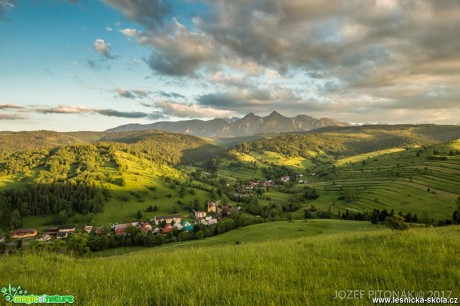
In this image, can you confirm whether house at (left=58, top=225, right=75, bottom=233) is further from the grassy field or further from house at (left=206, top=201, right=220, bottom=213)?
the grassy field

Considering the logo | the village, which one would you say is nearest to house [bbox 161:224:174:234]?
the village

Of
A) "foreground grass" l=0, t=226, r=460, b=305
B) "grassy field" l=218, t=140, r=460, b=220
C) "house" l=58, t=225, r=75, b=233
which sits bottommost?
"house" l=58, t=225, r=75, b=233

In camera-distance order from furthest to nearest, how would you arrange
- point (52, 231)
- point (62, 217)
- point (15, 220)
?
point (62, 217)
point (15, 220)
point (52, 231)

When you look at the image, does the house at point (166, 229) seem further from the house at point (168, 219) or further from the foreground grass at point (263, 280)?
the foreground grass at point (263, 280)

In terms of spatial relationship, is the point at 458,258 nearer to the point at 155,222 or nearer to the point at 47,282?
the point at 47,282

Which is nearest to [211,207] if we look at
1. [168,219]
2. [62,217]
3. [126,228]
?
[168,219]

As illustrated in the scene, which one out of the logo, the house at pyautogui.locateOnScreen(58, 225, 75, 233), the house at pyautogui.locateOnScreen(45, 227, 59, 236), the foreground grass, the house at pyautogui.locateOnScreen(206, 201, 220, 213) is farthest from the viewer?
the house at pyautogui.locateOnScreen(206, 201, 220, 213)

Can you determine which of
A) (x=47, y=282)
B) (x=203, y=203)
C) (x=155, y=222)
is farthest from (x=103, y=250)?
(x=47, y=282)

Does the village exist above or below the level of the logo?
below

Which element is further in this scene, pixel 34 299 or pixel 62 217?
pixel 62 217

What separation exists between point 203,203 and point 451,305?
173797 millimetres

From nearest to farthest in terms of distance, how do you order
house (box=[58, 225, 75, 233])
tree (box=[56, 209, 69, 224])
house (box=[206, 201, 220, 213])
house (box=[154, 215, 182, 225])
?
house (box=[58, 225, 75, 233]), house (box=[154, 215, 182, 225]), tree (box=[56, 209, 69, 224]), house (box=[206, 201, 220, 213])

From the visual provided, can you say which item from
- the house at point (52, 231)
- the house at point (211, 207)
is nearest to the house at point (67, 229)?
the house at point (52, 231)

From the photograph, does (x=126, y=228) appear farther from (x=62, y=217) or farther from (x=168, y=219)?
(x=62, y=217)
